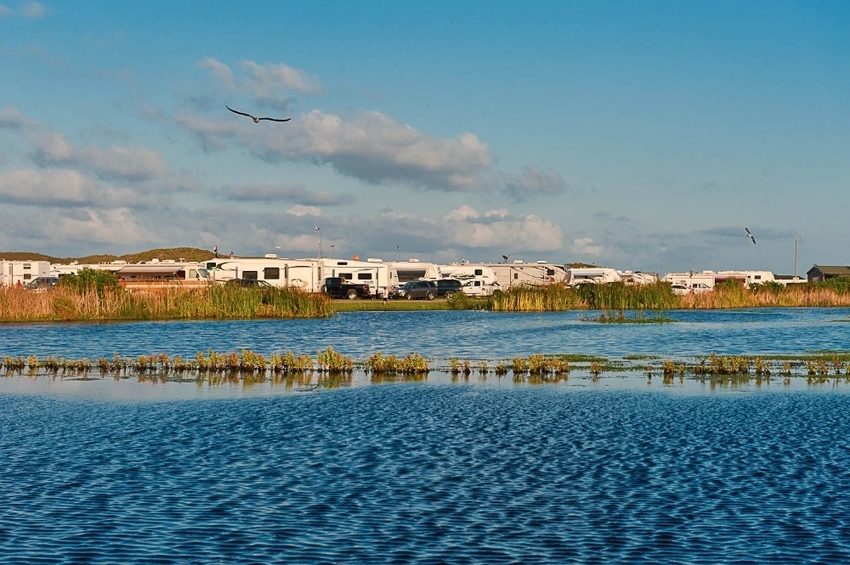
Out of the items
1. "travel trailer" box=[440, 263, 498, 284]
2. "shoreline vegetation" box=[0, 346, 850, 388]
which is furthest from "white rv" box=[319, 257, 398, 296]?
"shoreline vegetation" box=[0, 346, 850, 388]

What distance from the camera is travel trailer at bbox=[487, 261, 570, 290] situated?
Result: 88.1 meters

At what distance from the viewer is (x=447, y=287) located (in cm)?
7812

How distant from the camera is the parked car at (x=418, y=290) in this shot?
251 feet

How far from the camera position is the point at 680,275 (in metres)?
102

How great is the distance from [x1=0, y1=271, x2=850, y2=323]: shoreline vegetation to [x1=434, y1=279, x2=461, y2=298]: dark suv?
30.2ft

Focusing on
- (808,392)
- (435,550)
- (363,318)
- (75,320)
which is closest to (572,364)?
(808,392)

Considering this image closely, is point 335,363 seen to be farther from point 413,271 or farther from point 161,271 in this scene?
point 413,271

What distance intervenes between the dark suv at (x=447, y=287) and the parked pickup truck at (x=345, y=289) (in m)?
5.38

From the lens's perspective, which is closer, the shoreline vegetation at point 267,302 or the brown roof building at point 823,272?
the shoreline vegetation at point 267,302

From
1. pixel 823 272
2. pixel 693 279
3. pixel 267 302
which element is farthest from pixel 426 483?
pixel 823 272

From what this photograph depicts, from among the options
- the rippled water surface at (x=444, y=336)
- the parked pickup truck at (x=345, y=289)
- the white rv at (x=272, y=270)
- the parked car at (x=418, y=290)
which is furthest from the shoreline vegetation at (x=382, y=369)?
the parked car at (x=418, y=290)

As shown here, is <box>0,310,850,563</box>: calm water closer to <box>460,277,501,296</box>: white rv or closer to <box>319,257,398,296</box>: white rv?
<box>319,257,398,296</box>: white rv

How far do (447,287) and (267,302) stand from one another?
2696 cm

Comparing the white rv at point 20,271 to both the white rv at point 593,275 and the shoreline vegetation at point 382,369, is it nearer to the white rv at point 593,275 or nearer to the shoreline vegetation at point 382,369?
the white rv at point 593,275
